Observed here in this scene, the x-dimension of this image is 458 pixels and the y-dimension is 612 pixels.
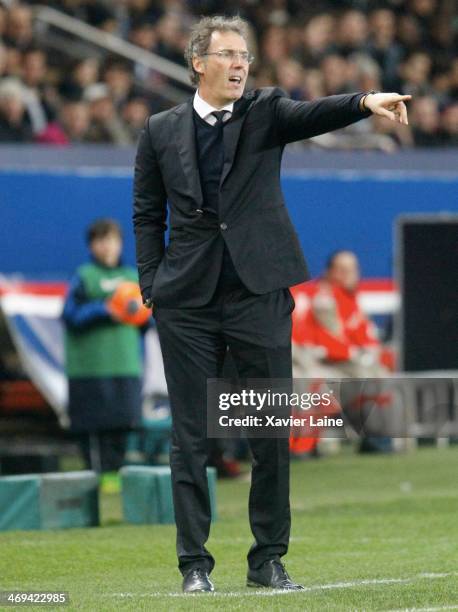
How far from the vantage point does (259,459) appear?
5715 millimetres

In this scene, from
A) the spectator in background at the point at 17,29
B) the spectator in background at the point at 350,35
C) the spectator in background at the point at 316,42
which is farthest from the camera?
the spectator in background at the point at 350,35

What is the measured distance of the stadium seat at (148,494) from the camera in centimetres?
859

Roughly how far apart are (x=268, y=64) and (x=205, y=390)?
11038 mm

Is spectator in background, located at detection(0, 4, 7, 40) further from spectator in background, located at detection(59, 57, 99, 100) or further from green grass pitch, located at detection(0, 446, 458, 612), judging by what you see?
green grass pitch, located at detection(0, 446, 458, 612)

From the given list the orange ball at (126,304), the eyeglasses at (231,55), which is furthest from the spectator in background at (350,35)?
the eyeglasses at (231,55)

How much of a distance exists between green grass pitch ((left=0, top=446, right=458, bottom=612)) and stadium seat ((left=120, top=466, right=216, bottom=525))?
0.46 feet

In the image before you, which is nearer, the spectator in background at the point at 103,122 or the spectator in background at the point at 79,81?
the spectator in background at the point at 103,122

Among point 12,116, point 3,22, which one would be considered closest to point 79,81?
point 3,22

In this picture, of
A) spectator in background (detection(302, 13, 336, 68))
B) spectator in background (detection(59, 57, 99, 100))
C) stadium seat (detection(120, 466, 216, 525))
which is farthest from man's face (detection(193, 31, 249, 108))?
spectator in background (detection(302, 13, 336, 68))

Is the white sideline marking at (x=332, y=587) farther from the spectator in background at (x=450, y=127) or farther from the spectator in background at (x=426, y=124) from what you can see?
the spectator in background at (x=450, y=127)

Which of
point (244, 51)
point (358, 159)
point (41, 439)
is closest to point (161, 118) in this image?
point (244, 51)

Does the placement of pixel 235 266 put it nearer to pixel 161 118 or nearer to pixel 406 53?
pixel 161 118

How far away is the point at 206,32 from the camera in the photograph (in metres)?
5.66

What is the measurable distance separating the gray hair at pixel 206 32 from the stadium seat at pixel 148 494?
331 centimetres
